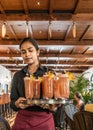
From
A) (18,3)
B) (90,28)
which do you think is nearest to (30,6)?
(18,3)

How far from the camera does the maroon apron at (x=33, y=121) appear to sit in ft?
6.96

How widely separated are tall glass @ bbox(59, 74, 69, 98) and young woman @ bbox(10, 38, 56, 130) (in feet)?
0.36

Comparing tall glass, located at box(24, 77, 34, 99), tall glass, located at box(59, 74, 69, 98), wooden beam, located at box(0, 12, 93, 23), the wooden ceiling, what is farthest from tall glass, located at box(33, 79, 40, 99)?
wooden beam, located at box(0, 12, 93, 23)

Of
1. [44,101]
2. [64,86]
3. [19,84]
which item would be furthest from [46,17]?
[44,101]

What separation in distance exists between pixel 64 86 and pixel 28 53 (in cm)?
34

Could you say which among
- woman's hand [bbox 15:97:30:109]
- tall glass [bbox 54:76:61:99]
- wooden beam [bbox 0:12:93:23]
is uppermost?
wooden beam [bbox 0:12:93:23]

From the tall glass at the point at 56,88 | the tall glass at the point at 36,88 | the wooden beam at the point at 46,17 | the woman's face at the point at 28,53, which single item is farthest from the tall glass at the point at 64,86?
the wooden beam at the point at 46,17

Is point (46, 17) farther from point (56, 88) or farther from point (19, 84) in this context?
point (56, 88)

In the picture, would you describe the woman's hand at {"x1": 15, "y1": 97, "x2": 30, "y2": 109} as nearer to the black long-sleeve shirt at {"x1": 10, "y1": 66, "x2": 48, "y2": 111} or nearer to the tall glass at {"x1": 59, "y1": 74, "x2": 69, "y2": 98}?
the black long-sleeve shirt at {"x1": 10, "y1": 66, "x2": 48, "y2": 111}

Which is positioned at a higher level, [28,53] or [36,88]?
[28,53]

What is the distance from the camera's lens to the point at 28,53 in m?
2.19

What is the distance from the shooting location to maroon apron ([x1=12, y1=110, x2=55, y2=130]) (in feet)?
6.96

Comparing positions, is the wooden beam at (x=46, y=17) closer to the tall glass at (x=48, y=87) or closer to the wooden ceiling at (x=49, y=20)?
the wooden ceiling at (x=49, y=20)

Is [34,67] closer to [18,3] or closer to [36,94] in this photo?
[36,94]
